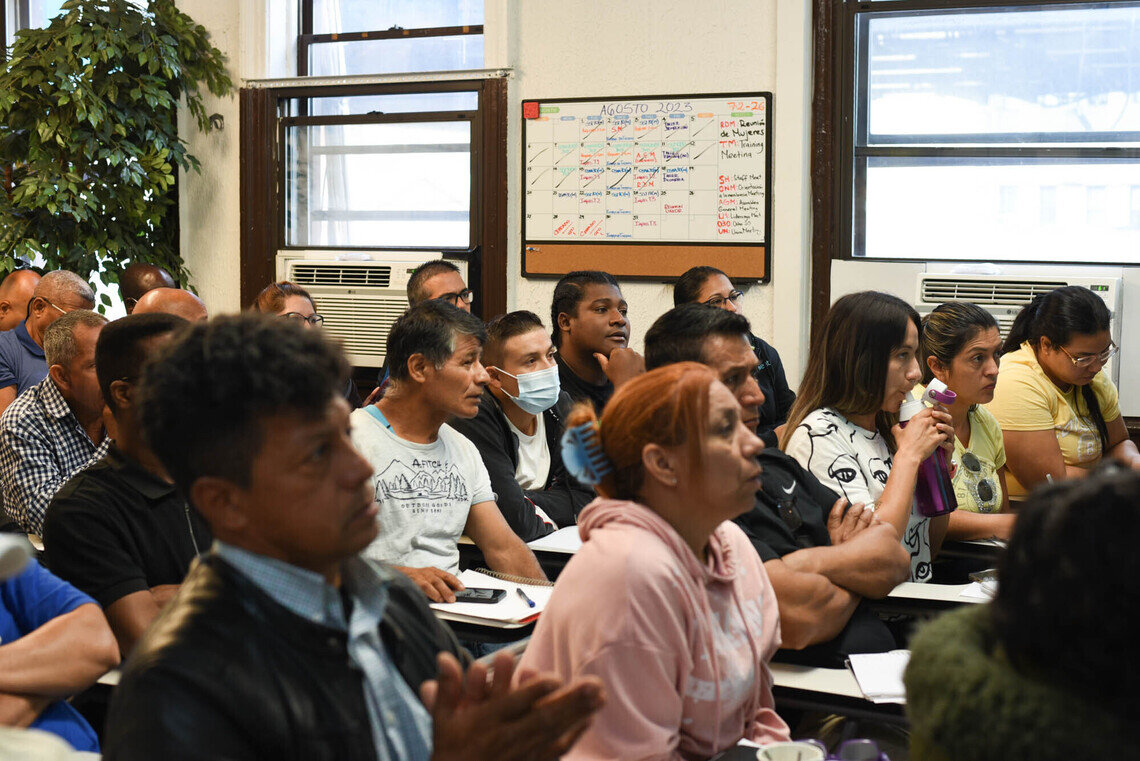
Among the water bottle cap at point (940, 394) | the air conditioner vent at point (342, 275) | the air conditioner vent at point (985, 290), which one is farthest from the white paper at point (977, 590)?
the air conditioner vent at point (342, 275)

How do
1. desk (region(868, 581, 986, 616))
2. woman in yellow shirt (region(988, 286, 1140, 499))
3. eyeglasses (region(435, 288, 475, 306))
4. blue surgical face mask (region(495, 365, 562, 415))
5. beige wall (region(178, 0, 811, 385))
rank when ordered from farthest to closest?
beige wall (region(178, 0, 811, 385)) < eyeglasses (region(435, 288, 475, 306)) < woman in yellow shirt (region(988, 286, 1140, 499)) < blue surgical face mask (region(495, 365, 562, 415)) < desk (region(868, 581, 986, 616))

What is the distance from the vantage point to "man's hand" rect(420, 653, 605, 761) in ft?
3.64

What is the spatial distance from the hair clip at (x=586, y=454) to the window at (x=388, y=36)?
14.5 feet

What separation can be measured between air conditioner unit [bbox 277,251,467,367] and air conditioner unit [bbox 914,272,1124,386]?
2517mm

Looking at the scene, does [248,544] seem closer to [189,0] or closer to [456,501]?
[456,501]

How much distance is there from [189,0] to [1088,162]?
4823 mm

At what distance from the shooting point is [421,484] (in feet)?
9.28

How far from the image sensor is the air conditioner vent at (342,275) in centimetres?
591

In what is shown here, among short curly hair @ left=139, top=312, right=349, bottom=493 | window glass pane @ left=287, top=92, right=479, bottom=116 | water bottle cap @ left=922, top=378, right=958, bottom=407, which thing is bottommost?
water bottle cap @ left=922, top=378, right=958, bottom=407

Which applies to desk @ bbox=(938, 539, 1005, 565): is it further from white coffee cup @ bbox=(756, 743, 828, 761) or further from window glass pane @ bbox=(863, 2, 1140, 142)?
Result: window glass pane @ bbox=(863, 2, 1140, 142)

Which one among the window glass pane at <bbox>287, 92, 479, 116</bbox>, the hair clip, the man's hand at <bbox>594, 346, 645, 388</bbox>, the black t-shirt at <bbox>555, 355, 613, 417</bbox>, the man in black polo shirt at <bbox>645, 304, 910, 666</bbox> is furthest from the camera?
the window glass pane at <bbox>287, 92, 479, 116</bbox>

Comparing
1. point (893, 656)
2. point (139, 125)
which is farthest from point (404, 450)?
point (139, 125)

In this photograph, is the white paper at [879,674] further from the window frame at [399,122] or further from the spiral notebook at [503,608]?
the window frame at [399,122]

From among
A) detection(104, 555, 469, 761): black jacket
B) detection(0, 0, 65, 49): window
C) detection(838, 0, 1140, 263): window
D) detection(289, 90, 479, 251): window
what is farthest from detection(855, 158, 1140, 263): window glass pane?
detection(0, 0, 65, 49): window
